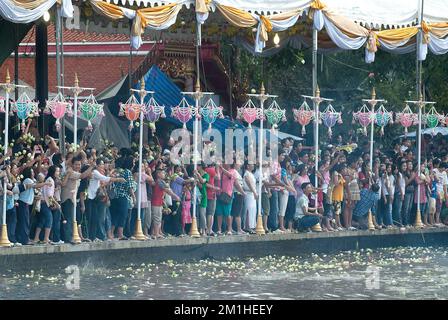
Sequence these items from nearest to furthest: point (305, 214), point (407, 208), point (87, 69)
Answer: point (305, 214) < point (407, 208) < point (87, 69)

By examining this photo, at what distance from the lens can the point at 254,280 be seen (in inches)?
851

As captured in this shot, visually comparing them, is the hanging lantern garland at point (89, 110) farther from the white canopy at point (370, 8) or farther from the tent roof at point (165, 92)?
the tent roof at point (165, 92)

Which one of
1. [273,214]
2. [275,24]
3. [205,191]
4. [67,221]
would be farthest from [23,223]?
[275,24]

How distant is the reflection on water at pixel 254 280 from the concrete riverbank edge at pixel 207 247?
19 centimetres

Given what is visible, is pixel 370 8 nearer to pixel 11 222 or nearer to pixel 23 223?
pixel 23 223

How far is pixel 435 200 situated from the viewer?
2994cm

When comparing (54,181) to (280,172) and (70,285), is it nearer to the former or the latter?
(70,285)

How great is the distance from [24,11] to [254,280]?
19.0 ft

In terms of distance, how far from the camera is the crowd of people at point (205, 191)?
22297mm

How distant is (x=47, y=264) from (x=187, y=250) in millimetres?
3356

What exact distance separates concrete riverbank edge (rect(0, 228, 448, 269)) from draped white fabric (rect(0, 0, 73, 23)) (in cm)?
380

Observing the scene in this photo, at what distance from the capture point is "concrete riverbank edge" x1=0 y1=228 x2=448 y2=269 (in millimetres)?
21719

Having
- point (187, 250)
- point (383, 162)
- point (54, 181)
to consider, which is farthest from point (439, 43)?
point (54, 181)

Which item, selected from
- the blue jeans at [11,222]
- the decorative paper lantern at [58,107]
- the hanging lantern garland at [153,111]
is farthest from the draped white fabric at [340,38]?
the blue jeans at [11,222]
